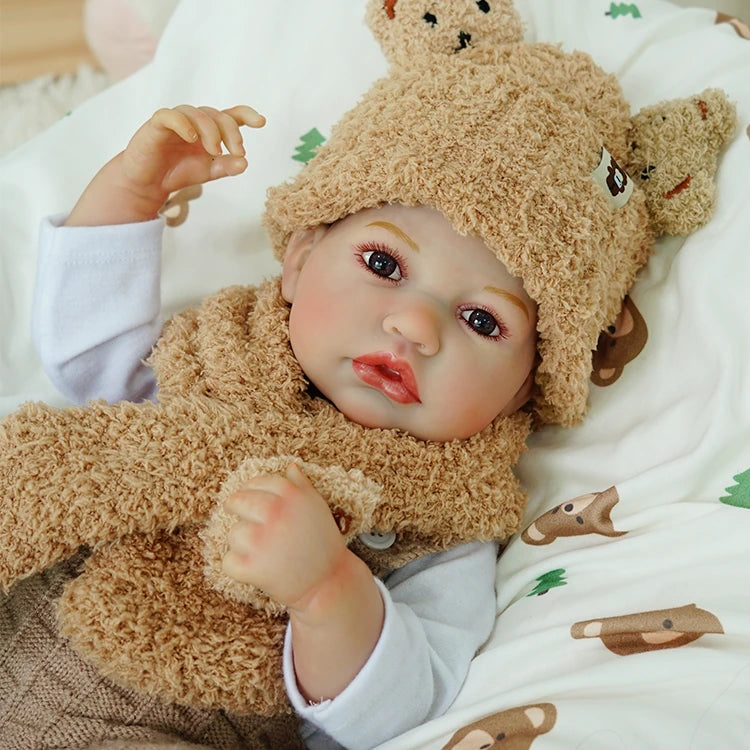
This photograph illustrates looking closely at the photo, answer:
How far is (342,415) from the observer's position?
87cm

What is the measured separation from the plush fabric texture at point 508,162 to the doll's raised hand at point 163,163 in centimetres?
8

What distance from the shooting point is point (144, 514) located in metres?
0.78

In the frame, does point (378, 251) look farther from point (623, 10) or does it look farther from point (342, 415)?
point (623, 10)

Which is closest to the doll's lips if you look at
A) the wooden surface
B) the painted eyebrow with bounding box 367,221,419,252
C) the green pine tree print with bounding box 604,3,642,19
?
the painted eyebrow with bounding box 367,221,419,252

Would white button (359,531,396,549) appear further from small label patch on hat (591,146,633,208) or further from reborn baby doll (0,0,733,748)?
small label patch on hat (591,146,633,208)

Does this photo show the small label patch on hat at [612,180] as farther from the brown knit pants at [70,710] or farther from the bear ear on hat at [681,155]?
the brown knit pants at [70,710]

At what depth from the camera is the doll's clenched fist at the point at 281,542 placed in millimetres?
680

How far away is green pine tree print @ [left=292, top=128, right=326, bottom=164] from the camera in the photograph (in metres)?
1.15

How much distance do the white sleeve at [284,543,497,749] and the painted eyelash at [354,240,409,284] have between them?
287 mm

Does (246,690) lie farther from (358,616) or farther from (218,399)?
(218,399)

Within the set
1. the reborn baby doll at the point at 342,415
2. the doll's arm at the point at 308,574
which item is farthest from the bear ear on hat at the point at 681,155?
the doll's arm at the point at 308,574

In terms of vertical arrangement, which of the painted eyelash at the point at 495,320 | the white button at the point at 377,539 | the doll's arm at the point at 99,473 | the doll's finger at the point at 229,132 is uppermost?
the doll's finger at the point at 229,132

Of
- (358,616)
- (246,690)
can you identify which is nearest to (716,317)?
(358,616)

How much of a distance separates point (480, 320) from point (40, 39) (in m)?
1.49
